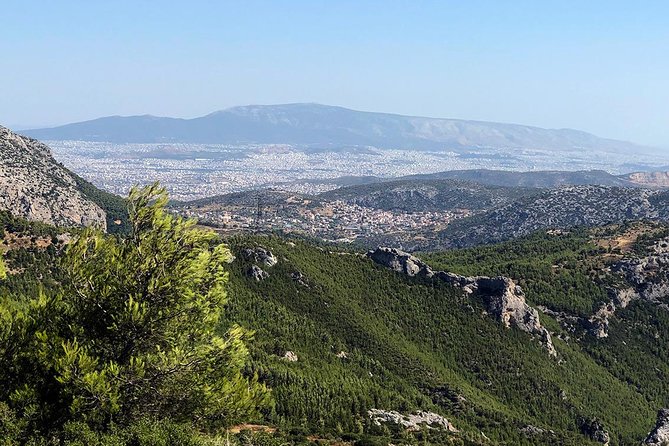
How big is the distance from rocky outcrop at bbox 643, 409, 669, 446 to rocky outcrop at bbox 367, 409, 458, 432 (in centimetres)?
3203

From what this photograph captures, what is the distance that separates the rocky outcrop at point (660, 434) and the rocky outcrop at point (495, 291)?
20283 mm

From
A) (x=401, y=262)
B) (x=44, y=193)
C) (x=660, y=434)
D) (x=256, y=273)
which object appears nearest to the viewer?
(x=660, y=434)

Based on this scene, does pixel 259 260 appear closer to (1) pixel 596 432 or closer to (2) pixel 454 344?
(2) pixel 454 344

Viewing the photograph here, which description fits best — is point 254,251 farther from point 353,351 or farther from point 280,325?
point 353,351

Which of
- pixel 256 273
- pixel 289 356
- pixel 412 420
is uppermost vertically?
pixel 256 273

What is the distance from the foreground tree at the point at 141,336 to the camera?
19.9 metres

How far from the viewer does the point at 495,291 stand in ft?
326

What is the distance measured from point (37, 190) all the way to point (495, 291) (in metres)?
126

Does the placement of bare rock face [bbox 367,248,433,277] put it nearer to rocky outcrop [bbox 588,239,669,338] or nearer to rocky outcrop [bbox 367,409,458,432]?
rocky outcrop [bbox 588,239,669,338]

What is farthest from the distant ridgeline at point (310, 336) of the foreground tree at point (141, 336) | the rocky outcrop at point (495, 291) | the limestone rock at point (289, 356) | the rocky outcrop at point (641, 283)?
the rocky outcrop at point (641, 283)

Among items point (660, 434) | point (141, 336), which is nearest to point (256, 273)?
point (660, 434)

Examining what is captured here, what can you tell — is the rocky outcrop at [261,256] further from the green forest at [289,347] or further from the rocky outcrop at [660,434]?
the rocky outcrop at [660,434]

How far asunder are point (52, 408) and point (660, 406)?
98924 millimetres

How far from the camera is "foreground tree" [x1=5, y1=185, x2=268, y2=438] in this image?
65.2 feet
